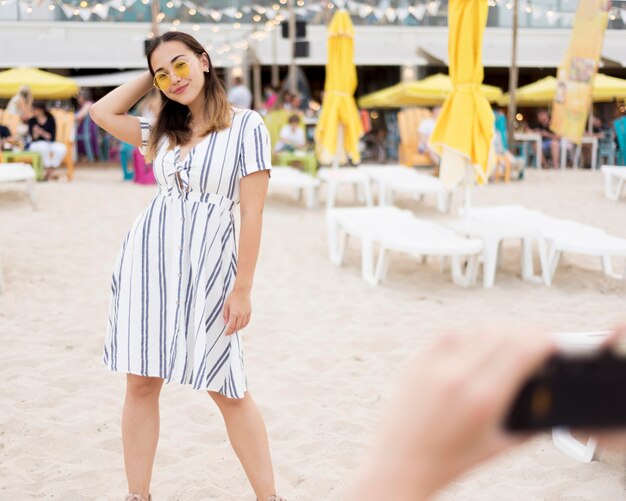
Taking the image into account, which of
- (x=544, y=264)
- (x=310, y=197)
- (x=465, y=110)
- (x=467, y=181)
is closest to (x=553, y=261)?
(x=544, y=264)

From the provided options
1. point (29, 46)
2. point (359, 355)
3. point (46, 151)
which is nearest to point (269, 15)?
point (29, 46)

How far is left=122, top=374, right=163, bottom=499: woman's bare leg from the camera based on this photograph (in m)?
2.17

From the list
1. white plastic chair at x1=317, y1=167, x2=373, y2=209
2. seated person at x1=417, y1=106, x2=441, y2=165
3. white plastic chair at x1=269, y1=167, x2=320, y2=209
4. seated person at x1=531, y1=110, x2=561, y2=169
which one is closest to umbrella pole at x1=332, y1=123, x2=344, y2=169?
white plastic chair at x1=317, y1=167, x2=373, y2=209

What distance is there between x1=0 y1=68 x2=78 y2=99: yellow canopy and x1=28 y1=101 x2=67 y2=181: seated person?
11.1 ft

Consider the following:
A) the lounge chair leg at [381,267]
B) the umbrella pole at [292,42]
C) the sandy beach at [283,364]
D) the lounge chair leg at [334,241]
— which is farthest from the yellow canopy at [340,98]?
the umbrella pole at [292,42]

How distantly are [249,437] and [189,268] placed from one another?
51 centimetres

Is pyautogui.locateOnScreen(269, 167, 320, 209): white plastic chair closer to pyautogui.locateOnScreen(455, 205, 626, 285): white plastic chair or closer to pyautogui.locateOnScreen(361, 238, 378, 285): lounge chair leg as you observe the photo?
pyautogui.locateOnScreen(455, 205, 626, 285): white plastic chair

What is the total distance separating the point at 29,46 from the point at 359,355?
17147 millimetres

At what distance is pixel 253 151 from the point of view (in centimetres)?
202

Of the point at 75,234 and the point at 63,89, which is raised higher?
the point at 63,89

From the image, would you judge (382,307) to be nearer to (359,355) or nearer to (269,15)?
(359,355)

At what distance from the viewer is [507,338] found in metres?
0.49

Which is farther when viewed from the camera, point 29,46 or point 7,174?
point 29,46

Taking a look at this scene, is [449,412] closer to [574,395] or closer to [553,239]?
[574,395]
